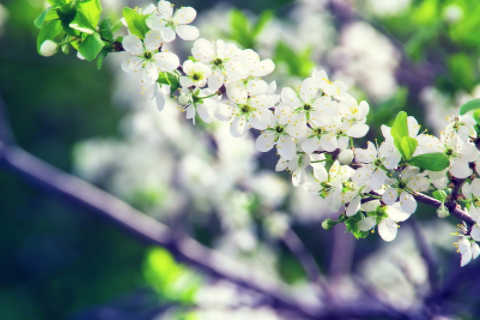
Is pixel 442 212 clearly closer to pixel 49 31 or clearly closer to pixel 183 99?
pixel 183 99

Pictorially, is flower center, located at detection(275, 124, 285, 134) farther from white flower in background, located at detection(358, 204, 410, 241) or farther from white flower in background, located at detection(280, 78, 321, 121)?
white flower in background, located at detection(358, 204, 410, 241)

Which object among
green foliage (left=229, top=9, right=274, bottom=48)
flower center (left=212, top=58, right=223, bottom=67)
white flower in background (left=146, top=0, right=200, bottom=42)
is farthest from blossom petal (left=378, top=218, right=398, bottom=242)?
green foliage (left=229, top=9, right=274, bottom=48)

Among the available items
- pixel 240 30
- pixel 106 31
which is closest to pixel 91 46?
pixel 106 31

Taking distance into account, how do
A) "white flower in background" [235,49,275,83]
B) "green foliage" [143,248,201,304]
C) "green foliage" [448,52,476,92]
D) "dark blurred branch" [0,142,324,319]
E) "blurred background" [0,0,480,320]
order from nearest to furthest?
1. "white flower in background" [235,49,275,83]
2. "green foliage" [448,52,476,92]
3. "blurred background" [0,0,480,320]
4. "green foliage" [143,248,201,304]
5. "dark blurred branch" [0,142,324,319]

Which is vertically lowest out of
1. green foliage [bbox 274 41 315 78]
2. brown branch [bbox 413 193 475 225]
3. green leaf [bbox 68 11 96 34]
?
green foliage [bbox 274 41 315 78]

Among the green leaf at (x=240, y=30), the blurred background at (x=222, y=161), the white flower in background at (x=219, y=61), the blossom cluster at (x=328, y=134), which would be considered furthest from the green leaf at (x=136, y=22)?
the green leaf at (x=240, y=30)

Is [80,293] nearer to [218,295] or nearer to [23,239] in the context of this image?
[23,239]

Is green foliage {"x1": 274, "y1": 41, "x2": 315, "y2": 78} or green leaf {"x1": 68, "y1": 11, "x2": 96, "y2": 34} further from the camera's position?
green foliage {"x1": 274, "y1": 41, "x2": 315, "y2": 78}

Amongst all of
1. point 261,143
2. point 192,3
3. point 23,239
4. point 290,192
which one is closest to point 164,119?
point 290,192
